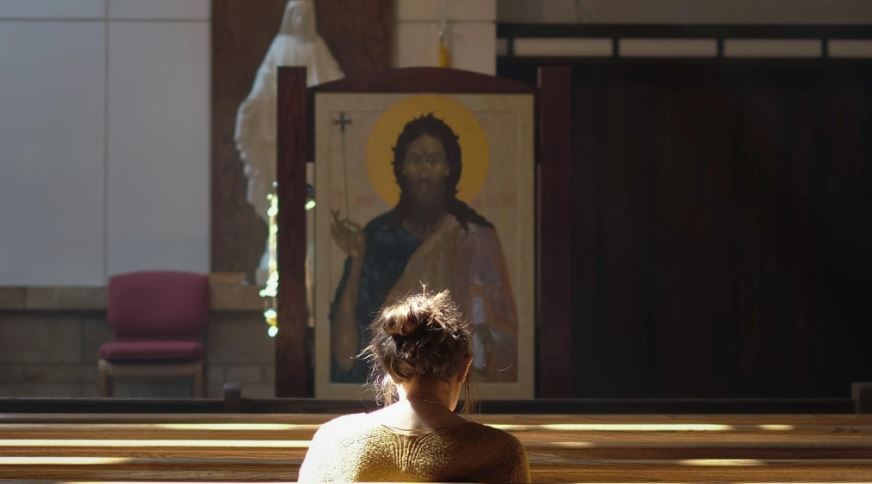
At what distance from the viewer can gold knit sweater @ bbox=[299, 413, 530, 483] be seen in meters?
2.25

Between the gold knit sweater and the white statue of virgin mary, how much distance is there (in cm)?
610

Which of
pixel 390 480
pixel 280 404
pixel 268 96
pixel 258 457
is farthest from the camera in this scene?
pixel 268 96

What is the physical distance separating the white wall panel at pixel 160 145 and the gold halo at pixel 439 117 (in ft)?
12.1

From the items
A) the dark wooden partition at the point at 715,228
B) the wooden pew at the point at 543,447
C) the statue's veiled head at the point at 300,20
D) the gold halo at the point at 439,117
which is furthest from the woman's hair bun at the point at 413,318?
the dark wooden partition at the point at 715,228

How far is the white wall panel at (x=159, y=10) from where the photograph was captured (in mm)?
8719

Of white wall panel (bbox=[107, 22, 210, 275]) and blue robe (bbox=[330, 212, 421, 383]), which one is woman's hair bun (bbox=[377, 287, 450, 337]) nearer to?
blue robe (bbox=[330, 212, 421, 383])

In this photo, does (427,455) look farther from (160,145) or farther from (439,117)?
(160,145)

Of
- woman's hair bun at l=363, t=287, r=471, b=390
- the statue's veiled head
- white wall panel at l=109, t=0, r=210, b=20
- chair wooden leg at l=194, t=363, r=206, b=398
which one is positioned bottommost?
chair wooden leg at l=194, t=363, r=206, b=398

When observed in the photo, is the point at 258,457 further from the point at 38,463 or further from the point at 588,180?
the point at 588,180

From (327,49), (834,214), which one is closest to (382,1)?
(327,49)

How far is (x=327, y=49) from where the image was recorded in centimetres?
850

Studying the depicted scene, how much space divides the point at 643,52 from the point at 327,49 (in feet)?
6.85

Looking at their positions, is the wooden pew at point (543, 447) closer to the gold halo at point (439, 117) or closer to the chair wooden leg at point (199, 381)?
the gold halo at point (439, 117)

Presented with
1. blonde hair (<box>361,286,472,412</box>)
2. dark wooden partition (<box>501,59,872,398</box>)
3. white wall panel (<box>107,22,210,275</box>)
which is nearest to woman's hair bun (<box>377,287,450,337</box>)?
blonde hair (<box>361,286,472,412</box>)
